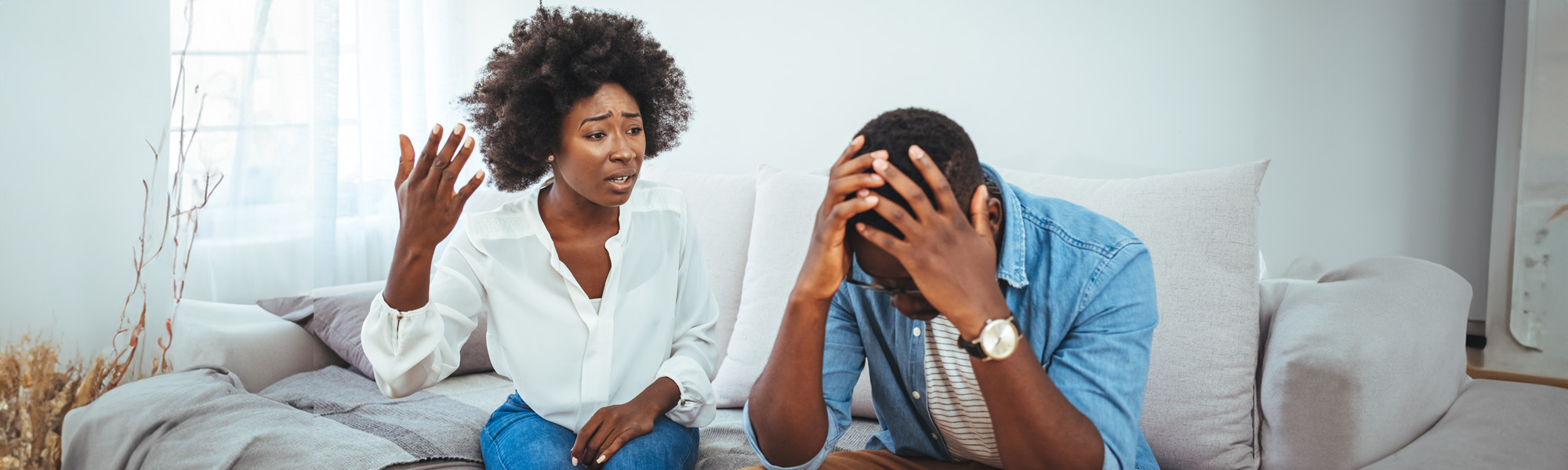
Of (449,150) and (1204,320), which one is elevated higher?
(449,150)

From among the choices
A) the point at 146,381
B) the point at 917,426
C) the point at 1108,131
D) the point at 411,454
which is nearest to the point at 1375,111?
the point at 1108,131

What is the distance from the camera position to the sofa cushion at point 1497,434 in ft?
3.85

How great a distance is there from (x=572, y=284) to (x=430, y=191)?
1.00 ft

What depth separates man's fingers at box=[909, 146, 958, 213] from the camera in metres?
0.84

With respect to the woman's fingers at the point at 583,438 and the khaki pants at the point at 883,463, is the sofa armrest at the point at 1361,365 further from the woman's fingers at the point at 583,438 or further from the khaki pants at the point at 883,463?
the woman's fingers at the point at 583,438

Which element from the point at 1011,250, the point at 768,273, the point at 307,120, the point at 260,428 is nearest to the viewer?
the point at 1011,250

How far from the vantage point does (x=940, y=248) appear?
84 centimetres

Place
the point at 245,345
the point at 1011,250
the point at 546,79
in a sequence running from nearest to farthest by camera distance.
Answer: the point at 1011,250 → the point at 546,79 → the point at 245,345

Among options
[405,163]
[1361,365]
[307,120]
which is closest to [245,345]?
[307,120]

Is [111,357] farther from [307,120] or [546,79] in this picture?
[546,79]

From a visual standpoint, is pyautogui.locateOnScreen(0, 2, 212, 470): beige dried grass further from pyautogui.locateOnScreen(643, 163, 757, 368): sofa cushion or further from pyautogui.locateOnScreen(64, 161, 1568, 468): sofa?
pyautogui.locateOnScreen(643, 163, 757, 368): sofa cushion

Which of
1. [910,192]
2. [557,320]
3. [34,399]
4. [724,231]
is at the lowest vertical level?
[34,399]

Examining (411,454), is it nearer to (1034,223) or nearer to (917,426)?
(917,426)

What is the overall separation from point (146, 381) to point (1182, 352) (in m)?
1.86
